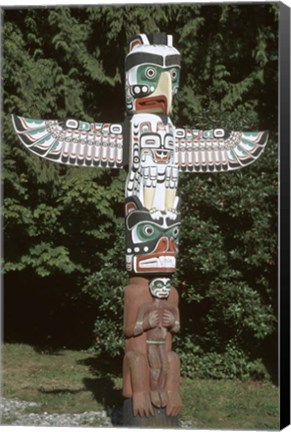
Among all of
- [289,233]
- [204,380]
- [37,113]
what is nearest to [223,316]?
[204,380]

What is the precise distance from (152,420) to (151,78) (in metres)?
3.28

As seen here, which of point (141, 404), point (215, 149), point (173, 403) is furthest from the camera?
point (215, 149)

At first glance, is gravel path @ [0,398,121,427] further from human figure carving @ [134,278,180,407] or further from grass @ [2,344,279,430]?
human figure carving @ [134,278,180,407]

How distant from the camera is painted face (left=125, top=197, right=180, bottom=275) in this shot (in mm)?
9602

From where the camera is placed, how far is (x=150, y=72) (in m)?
9.83

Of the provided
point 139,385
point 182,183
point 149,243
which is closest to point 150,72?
point 149,243

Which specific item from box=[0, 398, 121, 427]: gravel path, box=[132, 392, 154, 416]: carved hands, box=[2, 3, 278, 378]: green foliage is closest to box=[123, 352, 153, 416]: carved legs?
box=[132, 392, 154, 416]: carved hands

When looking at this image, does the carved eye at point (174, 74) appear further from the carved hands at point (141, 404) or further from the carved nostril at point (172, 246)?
the carved hands at point (141, 404)

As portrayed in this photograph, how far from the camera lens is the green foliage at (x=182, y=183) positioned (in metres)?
14.6

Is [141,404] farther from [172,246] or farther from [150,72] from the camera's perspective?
[150,72]

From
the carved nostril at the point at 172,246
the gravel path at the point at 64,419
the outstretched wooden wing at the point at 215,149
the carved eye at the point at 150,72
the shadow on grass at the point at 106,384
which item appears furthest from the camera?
the shadow on grass at the point at 106,384

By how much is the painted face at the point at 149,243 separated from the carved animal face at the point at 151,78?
37.4 inches

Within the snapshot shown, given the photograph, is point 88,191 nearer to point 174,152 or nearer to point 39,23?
point 39,23

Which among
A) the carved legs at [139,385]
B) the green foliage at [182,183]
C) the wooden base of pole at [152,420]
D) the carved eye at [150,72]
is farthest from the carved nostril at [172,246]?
the green foliage at [182,183]
